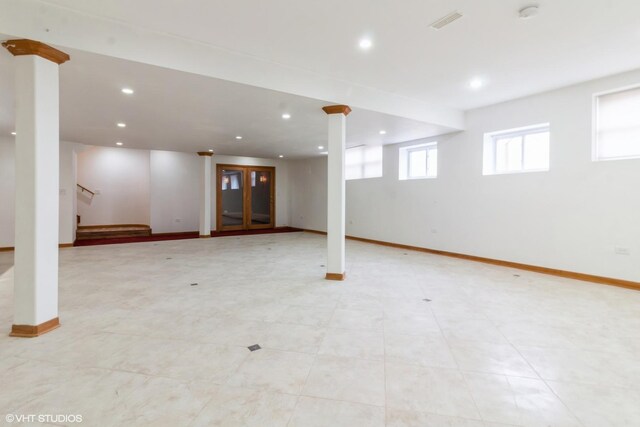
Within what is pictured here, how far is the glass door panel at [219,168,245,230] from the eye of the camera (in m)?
11.3

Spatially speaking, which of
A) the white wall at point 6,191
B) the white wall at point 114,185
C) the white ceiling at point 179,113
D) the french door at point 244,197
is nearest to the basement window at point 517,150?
the white ceiling at point 179,113

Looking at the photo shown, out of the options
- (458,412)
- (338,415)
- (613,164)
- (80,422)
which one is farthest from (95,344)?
(613,164)

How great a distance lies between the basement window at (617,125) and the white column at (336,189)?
13.2 feet

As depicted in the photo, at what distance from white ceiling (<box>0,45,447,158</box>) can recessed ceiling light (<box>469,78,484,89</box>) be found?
1155mm

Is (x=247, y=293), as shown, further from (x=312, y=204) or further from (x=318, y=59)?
(x=312, y=204)

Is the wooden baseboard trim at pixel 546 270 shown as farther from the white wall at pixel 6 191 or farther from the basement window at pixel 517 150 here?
the white wall at pixel 6 191

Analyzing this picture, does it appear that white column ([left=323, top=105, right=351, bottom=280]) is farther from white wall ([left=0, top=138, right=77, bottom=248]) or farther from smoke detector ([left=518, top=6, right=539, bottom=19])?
white wall ([left=0, top=138, right=77, bottom=248])

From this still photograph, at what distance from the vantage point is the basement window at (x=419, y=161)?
7366 mm

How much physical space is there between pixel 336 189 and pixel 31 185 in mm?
3547

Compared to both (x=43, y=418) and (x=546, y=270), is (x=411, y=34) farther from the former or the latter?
(x=546, y=270)

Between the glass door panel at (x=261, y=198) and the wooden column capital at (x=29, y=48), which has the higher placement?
the wooden column capital at (x=29, y=48)

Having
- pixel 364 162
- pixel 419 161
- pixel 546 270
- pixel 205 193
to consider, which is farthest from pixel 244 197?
pixel 546 270

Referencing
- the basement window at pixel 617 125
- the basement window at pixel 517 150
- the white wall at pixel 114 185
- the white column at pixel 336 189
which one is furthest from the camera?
the white wall at pixel 114 185

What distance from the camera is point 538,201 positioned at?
533 centimetres
